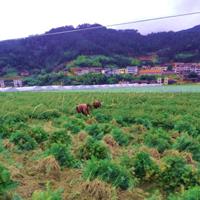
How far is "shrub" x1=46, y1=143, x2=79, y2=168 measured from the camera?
200 inches

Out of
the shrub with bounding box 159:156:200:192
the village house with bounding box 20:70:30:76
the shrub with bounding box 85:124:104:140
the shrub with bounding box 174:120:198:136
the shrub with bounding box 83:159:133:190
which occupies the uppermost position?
the shrub with bounding box 83:159:133:190

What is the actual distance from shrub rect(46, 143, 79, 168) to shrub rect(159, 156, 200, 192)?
124cm

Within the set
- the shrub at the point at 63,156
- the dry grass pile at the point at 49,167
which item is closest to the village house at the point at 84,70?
the shrub at the point at 63,156

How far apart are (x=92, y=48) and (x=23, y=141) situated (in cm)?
5043

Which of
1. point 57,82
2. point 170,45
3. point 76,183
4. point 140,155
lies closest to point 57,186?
point 76,183

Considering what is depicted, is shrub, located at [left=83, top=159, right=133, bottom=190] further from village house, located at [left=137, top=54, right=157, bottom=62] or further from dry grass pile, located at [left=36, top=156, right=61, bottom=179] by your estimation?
village house, located at [left=137, top=54, right=157, bottom=62]

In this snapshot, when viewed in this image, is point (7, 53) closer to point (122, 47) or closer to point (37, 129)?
point (122, 47)

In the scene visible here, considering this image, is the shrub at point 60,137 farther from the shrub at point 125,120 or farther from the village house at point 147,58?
the village house at point 147,58

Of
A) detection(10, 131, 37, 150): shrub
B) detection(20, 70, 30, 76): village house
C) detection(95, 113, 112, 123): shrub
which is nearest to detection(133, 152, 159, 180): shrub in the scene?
detection(10, 131, 37, 150): shrub

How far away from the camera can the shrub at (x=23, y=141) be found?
20.0ft

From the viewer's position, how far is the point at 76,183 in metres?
4.33

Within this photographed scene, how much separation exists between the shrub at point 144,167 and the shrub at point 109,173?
501mm

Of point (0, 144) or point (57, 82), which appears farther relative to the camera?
point (57, 82)

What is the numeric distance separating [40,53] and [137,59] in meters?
14.5
